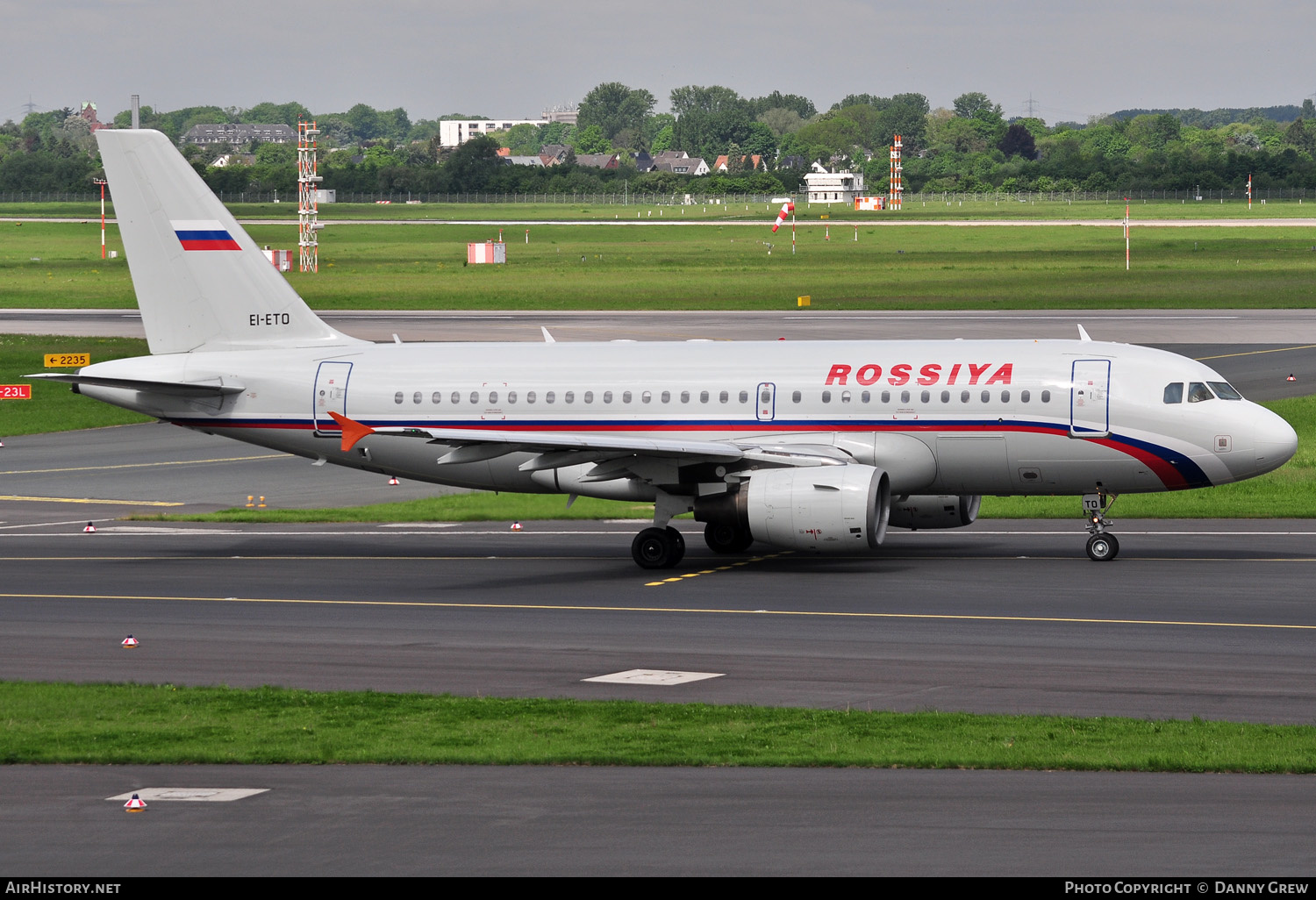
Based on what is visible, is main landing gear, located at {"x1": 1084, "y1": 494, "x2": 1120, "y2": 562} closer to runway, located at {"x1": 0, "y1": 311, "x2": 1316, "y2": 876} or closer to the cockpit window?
runway, located at {"x1": 0, "y1": 311, "x2": 1316, "y2": 876}

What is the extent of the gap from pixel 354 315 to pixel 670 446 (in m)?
67.5

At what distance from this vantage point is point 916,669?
2488 centimetres

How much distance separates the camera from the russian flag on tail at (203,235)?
127ft

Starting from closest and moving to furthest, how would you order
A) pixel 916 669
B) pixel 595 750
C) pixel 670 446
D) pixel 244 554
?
pixel 595 750 → pixel 916 669 → pixel 670 446 → pixel 244 554

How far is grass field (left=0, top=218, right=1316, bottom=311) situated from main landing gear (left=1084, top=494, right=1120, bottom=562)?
64.0 meters

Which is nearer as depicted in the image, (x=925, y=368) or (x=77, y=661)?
(x=77, y=661)

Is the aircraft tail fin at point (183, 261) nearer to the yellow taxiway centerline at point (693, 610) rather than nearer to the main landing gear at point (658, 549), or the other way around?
the yellow taxiway centerline at point (693, 610)

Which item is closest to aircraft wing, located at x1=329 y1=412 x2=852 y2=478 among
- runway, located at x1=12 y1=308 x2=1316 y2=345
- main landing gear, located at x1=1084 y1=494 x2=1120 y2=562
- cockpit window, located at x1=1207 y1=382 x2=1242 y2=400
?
main landing gear, located at x1=1084 y1=494 x2=1120 y2=562

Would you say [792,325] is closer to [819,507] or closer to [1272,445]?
[1272,445]

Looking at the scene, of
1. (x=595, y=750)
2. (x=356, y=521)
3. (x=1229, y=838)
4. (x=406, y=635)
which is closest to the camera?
(x=1229, y=838)

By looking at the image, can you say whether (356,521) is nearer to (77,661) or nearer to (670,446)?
(670,446)

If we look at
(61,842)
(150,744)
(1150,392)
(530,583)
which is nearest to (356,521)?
(530,583)

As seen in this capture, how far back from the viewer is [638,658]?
26172 millimetres

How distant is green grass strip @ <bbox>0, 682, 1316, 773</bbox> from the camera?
63.3 ft
